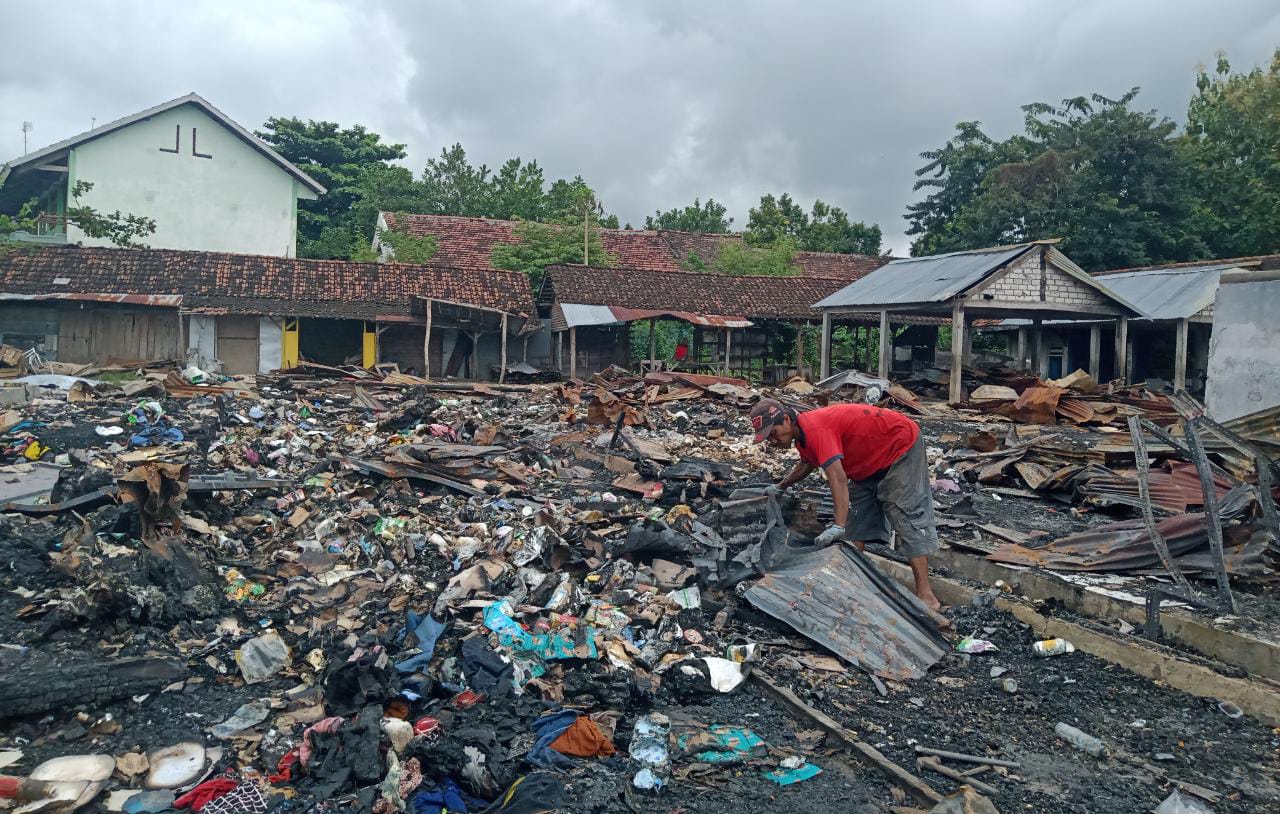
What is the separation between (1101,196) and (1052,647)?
2859 centimetres

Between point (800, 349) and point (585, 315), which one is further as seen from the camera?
point (800, 349)

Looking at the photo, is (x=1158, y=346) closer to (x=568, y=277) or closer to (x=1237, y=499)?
(x=568, y=277)

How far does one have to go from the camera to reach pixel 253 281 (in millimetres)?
21594

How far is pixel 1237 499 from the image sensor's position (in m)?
5.51

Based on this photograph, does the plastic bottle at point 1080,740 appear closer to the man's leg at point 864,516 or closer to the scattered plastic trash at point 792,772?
the scattered plastic trash at point 792,772

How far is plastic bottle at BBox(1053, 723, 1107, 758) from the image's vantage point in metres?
3.56

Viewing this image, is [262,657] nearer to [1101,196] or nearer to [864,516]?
[864,516]

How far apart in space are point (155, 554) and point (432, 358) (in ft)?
59.5

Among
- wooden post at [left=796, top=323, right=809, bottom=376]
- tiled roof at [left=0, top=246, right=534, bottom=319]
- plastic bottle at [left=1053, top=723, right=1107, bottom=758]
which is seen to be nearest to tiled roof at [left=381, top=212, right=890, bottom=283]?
wooden post at [left=796, top=323, right=809, bottom=376]

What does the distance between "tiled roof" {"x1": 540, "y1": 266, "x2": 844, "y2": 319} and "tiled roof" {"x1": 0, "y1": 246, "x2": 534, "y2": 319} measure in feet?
4.61

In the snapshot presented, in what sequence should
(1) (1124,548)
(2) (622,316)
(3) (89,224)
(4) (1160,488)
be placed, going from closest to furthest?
(1) (1124,548)
(4) (1160,488)
(3) (89,224)
(2) (622,316)

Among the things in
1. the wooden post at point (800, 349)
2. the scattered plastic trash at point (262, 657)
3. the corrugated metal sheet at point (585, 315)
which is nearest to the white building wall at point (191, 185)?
the corrugated metal sheet at point (585, 315)

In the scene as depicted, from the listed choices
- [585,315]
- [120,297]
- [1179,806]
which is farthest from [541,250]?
[1179,806]

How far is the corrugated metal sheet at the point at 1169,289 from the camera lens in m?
17.9
